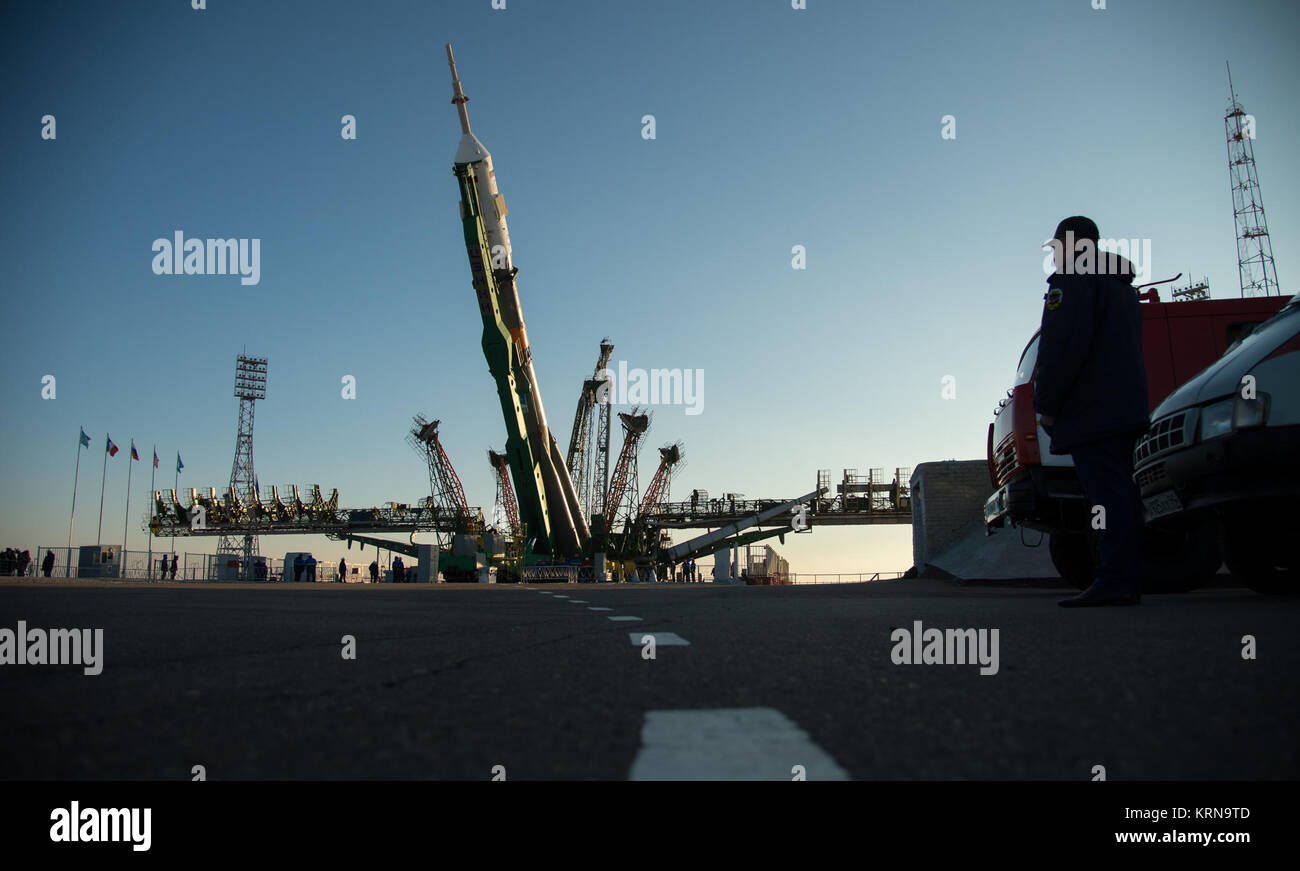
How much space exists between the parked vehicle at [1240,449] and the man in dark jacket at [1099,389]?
2.01 feet

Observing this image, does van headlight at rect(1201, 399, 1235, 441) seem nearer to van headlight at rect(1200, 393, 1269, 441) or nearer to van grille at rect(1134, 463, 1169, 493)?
van headlight at rect(1200, 393, 1269, 441)

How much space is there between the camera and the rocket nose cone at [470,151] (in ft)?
92.0

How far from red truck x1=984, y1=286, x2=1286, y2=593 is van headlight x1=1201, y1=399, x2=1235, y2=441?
179 centimetres

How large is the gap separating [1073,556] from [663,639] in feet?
22.0

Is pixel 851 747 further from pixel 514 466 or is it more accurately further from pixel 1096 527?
pixel 514 466

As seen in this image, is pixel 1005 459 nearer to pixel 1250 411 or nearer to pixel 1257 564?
pixel 1257 564

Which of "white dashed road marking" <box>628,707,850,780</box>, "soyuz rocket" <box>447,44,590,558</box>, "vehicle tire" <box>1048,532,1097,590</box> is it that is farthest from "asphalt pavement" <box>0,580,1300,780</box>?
"soyuz rocket" <box>447,44,590,558</box>

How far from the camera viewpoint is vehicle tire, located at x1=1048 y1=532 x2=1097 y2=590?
27.7ft

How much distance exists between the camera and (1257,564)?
6.04 m

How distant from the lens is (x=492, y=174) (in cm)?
2831
